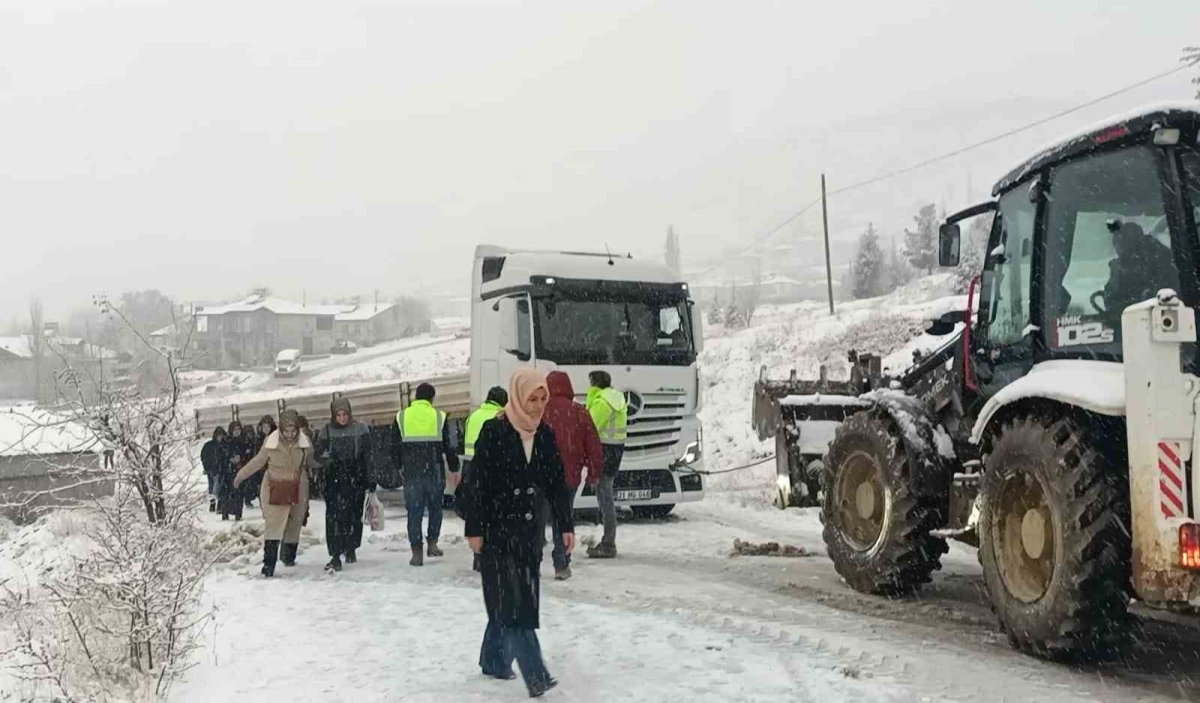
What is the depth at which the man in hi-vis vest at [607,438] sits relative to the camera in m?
10.5

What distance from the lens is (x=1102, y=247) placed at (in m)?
5.81

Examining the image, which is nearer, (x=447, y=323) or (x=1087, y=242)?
(x=1087, y=242)

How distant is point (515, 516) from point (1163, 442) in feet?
10.9

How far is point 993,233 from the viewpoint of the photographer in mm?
7148

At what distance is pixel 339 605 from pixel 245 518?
35.1 ft

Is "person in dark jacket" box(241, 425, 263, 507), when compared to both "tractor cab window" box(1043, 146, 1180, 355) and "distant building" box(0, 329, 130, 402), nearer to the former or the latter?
"distant building" box(0, 329, 130, 402)

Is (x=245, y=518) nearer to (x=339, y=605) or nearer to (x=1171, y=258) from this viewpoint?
(x=339, y=605)

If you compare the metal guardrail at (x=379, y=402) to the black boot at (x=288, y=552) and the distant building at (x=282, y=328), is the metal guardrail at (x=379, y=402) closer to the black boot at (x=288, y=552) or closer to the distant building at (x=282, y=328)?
the black boot at (x=288, y=552)

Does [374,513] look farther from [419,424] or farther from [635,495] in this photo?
[635,495]

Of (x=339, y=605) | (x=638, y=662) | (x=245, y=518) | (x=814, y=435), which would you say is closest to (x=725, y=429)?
(x=245, y=518)

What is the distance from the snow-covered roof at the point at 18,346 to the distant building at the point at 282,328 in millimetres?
14699

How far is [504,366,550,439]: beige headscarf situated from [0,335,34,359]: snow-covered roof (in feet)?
270

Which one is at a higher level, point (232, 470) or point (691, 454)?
point (691, 454)

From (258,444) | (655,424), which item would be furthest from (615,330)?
(258,444)
